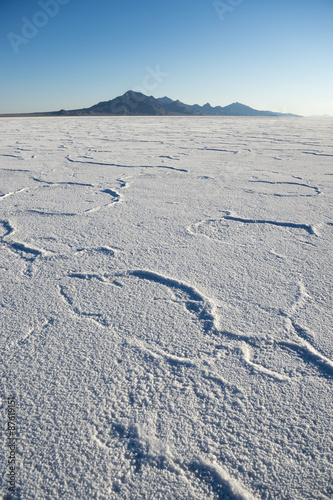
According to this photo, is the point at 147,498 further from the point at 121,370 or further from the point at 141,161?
the point at 141,161

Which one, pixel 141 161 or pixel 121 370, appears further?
pixel 141 161

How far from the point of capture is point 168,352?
0.85 meters

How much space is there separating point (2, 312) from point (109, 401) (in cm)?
48

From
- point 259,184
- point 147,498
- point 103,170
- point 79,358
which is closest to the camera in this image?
point 147,498

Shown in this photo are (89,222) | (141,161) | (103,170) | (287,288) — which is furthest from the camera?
(141,161)

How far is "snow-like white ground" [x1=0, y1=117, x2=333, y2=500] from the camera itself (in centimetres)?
59

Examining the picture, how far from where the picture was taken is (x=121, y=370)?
2.60 feet

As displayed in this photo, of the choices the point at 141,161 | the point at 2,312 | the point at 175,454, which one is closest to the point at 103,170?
the point at 141,161

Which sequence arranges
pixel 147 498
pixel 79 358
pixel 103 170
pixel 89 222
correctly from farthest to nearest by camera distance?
pixel 103 170 → pixel 89 222 → pixel 79 358 → pixel 147 498

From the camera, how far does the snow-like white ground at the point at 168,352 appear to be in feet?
1.95

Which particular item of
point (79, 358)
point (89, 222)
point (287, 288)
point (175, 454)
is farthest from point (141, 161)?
point (175, 454)

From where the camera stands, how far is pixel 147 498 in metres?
0.55

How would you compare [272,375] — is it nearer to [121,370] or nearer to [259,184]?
[121,370]

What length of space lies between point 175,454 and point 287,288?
70 cm
